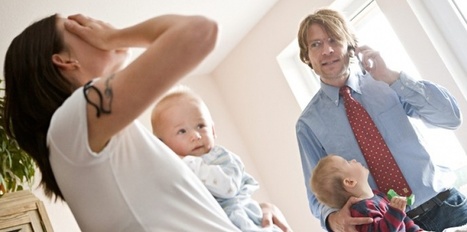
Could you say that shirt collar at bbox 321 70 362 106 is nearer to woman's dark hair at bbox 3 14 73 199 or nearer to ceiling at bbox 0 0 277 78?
ceiling at bbox 0 0 277 78

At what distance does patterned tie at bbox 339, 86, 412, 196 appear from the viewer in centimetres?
168

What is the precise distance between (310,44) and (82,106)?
1.27 metres

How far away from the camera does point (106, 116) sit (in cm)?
76

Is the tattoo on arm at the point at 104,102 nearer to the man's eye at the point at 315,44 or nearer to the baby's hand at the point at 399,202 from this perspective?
the baby's hand at the point at 399,202

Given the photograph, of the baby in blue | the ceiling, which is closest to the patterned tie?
the baby in blue

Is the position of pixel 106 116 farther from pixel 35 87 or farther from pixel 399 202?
pixel 399 202

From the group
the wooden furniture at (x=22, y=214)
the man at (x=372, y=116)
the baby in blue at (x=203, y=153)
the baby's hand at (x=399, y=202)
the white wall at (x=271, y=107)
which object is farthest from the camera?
the white wall at (x=271, y=107)

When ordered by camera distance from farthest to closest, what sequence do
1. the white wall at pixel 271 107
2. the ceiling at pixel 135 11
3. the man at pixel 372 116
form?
the white wall at pixel 271 107, the ceiling at pixel 135 11, the man at pixel 372 116

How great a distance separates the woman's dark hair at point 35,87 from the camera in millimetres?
871

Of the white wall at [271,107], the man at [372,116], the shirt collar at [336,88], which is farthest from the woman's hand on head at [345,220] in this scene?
the white wall at [271,107]

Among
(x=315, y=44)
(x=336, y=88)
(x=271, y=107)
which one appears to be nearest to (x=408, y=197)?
(x=336, y=88)

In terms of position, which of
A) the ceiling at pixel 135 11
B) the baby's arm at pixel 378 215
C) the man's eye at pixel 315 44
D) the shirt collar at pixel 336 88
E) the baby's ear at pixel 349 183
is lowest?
the baby's arm at pixel 378 215

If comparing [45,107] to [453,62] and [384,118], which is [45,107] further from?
[453,62]

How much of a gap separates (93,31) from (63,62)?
79 mm
